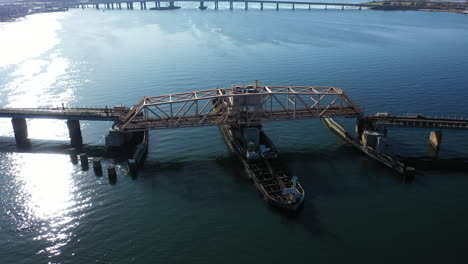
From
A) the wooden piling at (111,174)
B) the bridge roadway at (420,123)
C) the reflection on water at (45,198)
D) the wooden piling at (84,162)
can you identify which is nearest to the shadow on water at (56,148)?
the reflection on water at (45,198)

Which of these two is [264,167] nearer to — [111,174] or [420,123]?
[111,174]

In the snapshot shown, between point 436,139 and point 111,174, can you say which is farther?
point 436,139

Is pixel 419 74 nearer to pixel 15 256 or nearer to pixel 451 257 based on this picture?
pixel 451 257

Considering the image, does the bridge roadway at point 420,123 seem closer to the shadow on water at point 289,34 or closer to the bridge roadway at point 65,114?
the bridge roadway at point 65,114

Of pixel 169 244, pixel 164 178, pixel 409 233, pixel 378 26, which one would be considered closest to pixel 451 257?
pixel 409 233

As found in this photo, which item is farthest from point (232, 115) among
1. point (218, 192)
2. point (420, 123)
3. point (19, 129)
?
point (19, 129)

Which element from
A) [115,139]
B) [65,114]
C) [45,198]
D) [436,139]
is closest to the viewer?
[45,198]
